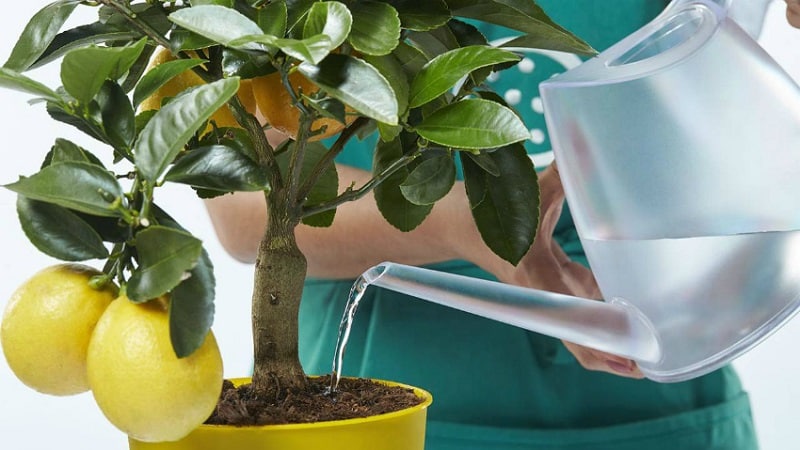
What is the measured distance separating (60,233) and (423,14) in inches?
7.2

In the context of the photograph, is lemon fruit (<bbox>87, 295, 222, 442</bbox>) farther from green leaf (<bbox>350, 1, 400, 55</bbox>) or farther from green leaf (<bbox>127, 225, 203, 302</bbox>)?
green leaf (<bbox>350, 1, 400, 55</bbox>)

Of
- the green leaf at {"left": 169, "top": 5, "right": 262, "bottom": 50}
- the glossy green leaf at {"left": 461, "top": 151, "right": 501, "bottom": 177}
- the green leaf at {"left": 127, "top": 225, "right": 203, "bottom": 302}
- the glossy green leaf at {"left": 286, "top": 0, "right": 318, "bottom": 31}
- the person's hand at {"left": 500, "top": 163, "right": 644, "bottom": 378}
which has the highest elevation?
the glossy green leaf at {"left": 286, "top": 0, "right": 318, "bottom": 31}

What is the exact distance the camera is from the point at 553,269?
812 millimetres

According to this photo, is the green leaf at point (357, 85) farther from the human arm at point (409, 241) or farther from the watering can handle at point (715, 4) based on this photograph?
the human arm at point (409, 241)

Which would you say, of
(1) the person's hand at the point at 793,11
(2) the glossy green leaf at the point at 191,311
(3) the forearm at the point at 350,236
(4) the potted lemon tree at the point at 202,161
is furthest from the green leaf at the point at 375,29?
(3) the forearm at the point at 350,236

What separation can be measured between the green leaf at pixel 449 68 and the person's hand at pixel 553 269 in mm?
346

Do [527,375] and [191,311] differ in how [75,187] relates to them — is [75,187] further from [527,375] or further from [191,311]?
[527,375]

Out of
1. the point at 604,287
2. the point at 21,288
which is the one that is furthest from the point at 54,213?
the point at 604,287

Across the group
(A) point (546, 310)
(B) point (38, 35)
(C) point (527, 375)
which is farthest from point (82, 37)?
(C) point (527, 375)

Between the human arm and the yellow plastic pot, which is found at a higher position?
the human arm

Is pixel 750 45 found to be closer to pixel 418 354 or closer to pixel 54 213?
pixel 54 213

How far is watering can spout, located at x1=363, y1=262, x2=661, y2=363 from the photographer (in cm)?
47

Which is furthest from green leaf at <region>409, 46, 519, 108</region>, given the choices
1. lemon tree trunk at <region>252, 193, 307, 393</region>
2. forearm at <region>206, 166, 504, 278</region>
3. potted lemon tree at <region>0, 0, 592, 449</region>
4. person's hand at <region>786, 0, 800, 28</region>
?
forearm at <region>206, 166, 504, 278</region>

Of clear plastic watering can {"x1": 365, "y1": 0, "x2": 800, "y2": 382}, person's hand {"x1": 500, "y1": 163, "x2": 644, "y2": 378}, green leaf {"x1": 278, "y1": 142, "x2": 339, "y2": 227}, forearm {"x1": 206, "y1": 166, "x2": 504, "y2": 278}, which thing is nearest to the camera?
clear plastic watering can {"x1": 365, "y1": 0, "x2": 800, "y2": 382}
